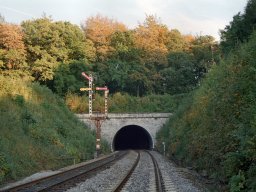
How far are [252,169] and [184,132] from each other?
54.5 feet

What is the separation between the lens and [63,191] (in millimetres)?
11273

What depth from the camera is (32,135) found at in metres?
22.2

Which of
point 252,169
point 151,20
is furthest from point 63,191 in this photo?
point 151,20

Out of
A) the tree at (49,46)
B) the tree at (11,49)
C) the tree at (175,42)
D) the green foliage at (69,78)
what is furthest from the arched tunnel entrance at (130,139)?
the tree at (11,49)

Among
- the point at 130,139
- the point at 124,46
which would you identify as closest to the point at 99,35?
the point at 124,46

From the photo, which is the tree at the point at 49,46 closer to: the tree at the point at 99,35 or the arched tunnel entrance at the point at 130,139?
the tree at the point at 99,35

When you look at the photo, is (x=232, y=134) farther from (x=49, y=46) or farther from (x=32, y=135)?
(x=49, y=46)

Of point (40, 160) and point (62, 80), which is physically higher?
point (62, 80)

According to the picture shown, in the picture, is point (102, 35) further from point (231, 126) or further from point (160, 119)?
point (231, 126)

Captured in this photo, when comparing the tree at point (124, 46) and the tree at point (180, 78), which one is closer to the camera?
the tree at point (180, 78)

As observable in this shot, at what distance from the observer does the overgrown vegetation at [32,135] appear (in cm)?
1684

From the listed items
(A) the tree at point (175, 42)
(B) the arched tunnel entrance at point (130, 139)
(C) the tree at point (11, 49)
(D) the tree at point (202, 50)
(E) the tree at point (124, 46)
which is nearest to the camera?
(C) the tree at point (11, 49)

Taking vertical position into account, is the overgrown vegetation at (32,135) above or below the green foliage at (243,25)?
below

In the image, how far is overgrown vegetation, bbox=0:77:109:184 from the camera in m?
16.8
